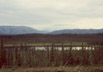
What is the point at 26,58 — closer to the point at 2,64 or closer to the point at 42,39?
the point at 2,64

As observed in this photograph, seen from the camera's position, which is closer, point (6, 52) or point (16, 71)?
point (16, 71)

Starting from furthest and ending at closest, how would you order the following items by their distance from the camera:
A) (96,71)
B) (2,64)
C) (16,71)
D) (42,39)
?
(42,39), (2,64), (16,71), (96,71)

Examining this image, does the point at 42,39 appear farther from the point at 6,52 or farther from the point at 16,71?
the point at 16,71

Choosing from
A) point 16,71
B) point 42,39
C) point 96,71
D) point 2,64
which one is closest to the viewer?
point 96,71

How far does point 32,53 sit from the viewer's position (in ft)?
57.2

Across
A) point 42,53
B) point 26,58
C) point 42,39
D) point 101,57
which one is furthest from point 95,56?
point 42,39

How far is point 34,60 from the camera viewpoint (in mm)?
17219

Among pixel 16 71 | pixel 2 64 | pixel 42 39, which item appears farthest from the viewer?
pixel 42 39

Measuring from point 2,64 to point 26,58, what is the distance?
1.79 metres

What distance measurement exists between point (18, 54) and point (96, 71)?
21.3 feet

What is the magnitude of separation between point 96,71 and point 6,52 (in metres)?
7.06

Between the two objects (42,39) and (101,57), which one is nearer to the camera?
(101,57)

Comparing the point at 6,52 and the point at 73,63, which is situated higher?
the point at 6,52

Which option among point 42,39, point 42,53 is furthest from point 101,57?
point 42,39
